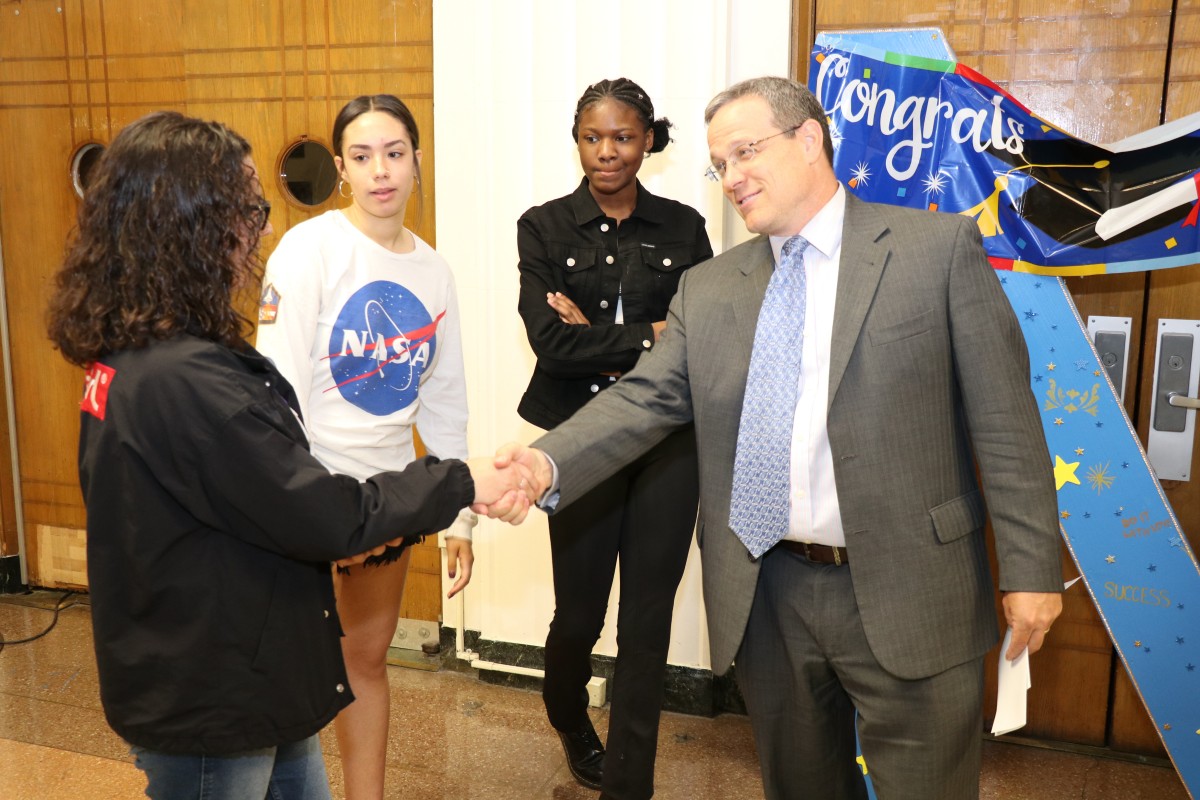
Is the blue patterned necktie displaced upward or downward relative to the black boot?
upward

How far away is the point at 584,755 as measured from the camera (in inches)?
119

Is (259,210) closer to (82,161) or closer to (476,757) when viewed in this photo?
(476,757)

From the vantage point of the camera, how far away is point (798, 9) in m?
3.30

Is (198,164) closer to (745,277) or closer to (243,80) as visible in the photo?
(745,277)

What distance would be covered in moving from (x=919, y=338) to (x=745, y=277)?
0.39 meters

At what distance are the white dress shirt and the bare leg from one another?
1040mm

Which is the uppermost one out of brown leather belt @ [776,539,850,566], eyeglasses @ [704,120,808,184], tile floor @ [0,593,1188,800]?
eyeglasses @ [704,120,808,184]

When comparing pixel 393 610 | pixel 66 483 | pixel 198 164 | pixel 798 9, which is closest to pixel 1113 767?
pixel 393 610

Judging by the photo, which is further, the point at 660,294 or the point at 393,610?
the point at 660,294

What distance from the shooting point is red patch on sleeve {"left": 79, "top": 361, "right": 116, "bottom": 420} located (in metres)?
1.49

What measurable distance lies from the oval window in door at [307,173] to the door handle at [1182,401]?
2.95 meters

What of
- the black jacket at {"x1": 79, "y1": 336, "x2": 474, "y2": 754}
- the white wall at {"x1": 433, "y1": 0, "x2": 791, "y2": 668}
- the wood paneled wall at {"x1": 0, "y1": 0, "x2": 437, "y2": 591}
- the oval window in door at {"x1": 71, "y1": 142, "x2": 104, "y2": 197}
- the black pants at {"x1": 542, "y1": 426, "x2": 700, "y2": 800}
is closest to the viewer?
the black jacket at {"x1": 79, "y1": 336, "x2": 474, "y2": 754}

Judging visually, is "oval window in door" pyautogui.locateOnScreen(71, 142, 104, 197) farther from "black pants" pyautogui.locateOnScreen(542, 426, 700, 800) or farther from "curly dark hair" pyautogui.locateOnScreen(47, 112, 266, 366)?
"curly dark hair" pyautogui.locateOnScreen(47, 112, 266, 366)

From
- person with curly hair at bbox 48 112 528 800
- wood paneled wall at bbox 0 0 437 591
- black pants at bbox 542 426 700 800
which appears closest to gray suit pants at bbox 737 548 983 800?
black pants at bbox 542 426 700 800
